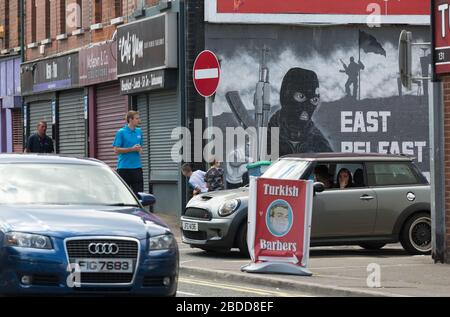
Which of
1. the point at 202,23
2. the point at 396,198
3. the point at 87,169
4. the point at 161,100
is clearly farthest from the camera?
the point at 161,100

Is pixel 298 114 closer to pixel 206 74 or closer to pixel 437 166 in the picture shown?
pixel 206 74

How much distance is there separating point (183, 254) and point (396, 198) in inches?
128

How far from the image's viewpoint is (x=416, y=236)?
60.9 ft

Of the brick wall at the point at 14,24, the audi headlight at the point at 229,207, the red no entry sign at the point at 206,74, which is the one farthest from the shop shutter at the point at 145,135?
the brick wall at the point at 14,24

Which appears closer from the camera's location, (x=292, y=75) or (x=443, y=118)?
(x=443, y=118)

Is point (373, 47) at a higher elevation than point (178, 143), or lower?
higher

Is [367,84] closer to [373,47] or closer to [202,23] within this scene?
[373,47]

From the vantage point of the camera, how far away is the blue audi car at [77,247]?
10.6 meters

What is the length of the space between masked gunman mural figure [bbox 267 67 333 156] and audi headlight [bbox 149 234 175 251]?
16.2 meters

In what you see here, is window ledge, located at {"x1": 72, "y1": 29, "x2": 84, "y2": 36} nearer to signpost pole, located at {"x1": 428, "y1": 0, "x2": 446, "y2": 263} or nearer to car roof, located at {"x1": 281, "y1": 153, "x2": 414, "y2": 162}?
car roof, located at {"x1": 281, "y1": 153, "x2": 414, "y2": 162}

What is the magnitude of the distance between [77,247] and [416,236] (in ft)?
29.1

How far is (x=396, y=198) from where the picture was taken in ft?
60.6

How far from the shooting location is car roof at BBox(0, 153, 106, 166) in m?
12.5

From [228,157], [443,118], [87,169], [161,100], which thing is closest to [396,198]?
[443,118]
